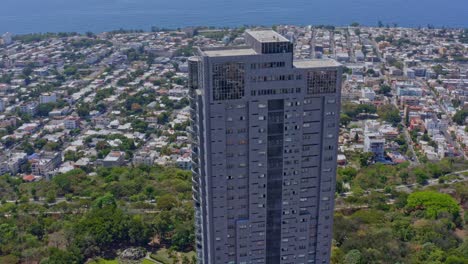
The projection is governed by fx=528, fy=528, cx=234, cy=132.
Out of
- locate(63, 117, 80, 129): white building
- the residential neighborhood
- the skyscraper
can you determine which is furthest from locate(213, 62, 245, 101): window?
locate(63, 117, 80, 129): white building

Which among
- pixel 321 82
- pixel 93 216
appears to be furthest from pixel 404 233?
pixel 93 216

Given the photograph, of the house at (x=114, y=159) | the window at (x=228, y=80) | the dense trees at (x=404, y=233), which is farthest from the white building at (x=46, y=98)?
the window at (x=228, y=80)

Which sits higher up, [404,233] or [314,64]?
[314,64]

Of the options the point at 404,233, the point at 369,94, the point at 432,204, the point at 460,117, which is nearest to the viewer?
the point at 404,233

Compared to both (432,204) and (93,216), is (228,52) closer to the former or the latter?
(93,216)

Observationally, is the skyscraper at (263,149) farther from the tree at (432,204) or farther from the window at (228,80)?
the tree at (432,204)

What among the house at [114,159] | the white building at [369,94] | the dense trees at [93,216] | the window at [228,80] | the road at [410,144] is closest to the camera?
the window at [228,80]
